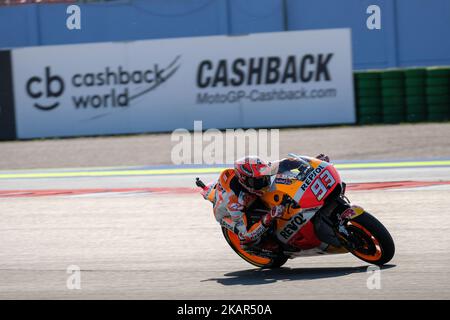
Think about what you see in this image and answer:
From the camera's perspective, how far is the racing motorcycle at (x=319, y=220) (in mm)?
7469

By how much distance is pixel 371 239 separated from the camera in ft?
24.7

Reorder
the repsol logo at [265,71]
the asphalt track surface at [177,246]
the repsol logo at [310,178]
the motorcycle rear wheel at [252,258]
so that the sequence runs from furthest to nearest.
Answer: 1. the repsol logo at [265,71]
2. the motorcycle rear wheel at [252,258]
3. the repsol logo at [310,178]
4. the asphalt track surface at [177,246]

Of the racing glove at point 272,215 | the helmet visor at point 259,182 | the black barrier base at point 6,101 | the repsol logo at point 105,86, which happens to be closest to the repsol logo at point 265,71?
the repsol logo at point 105,86

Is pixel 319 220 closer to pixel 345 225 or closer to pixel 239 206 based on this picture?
pixel 345 225

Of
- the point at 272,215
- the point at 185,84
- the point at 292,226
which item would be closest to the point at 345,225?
the point at 292,226

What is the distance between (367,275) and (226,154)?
1101 centimetres

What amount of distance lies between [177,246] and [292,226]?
2.14 metres

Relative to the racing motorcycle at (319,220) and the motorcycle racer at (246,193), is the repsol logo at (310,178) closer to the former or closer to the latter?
the racing motorcycle at (319,220)

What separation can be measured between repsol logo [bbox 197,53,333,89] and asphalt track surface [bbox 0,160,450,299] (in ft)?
19.5

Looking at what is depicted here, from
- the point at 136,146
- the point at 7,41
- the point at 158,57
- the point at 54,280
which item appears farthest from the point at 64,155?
the point at 7,41

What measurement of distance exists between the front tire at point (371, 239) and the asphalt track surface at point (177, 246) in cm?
13

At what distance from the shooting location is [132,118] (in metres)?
22.0

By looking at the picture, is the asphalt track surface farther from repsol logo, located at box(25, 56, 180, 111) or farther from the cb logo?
the cb logo
